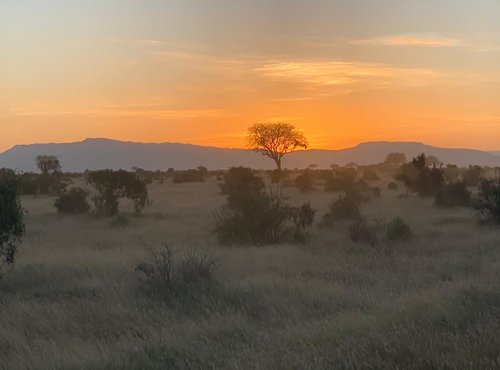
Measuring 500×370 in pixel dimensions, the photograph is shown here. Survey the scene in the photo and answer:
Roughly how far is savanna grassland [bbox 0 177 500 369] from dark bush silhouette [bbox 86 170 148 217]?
10.9 meters

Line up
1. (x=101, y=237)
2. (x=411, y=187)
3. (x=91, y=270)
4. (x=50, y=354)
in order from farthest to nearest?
(x=411, y=187), (x=101, y=237), (x=91, y=270), (x=50, y=354)

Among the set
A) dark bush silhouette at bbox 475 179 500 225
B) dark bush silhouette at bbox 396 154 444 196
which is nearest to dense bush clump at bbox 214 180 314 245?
dark bush silhouette at bbox 475 179 500 225

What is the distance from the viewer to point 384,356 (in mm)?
6211

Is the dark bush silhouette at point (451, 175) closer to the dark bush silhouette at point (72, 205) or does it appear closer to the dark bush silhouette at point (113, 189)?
the dark bush silhouette at point (113, 189)

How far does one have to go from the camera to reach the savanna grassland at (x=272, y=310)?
648 cm

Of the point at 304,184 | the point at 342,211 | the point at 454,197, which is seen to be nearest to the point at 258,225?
the point at 342,211

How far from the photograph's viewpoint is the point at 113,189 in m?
28.2

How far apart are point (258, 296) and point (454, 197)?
20113mm

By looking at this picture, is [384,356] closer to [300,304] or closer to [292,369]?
[292,369]

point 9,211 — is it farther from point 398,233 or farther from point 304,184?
point 304,184

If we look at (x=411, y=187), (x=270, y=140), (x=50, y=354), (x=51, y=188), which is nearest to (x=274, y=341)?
(x=50, y=354)

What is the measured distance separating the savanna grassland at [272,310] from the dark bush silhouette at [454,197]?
36.9 ft

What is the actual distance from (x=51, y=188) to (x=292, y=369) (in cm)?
4426

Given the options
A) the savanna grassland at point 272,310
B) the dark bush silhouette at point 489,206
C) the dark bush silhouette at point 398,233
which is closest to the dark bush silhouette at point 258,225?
the savanna grassland at point 272,310
